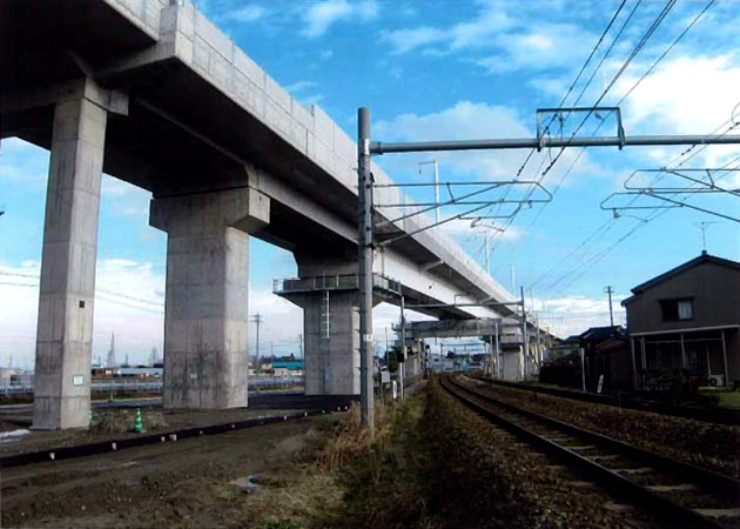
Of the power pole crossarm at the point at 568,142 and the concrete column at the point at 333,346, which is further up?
the power pole crossarm at the point at 568,142

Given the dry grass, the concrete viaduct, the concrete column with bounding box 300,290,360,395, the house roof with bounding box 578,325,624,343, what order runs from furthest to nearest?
the concrete column with bounding box 300,290,360,395 < the house roof with bounding box 578,325,624,343 < the concrete viaduct < the dry grass

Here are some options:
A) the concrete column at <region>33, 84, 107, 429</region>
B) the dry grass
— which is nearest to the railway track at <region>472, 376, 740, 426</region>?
the dry grass

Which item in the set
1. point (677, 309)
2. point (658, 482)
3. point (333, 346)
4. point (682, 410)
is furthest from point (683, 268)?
point (658, 482)

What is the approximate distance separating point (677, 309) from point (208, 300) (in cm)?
2707

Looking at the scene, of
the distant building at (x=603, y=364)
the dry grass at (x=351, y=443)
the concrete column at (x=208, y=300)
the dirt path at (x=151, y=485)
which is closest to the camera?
the dirt path at (x=151, y=485)

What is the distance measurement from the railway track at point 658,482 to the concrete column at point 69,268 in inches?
603

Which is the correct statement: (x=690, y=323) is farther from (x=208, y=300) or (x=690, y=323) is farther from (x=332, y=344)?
(x=208, y=300)

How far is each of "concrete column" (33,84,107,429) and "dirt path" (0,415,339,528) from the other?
6843 millimetres

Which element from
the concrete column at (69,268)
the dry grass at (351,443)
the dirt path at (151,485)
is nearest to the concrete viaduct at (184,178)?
the concrete column at (69,268)

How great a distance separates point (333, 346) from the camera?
52.6 m

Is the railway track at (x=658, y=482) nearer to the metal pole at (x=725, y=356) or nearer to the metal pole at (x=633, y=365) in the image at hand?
the metal pole at (x=725, y=356)

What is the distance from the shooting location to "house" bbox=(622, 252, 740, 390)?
35875mm

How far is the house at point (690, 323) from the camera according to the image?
118ft

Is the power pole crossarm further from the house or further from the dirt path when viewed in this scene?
the house
